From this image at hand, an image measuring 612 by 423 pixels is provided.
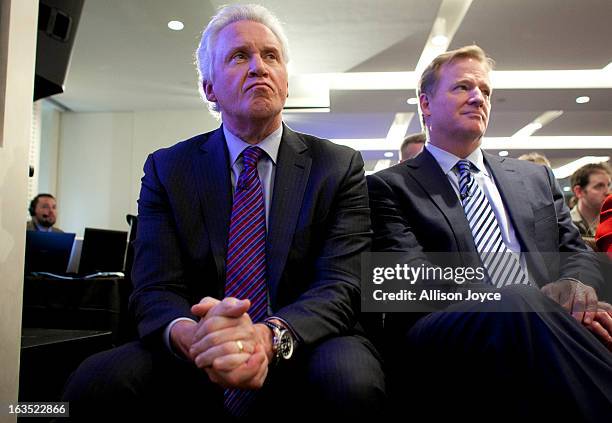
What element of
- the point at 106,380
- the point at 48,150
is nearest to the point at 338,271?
the point at 106,380

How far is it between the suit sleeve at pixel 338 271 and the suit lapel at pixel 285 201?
85 mm

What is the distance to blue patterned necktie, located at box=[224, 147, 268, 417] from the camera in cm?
114

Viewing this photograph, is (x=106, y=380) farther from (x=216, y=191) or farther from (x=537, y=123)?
(x=537, y=123)

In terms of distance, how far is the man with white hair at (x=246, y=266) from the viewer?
928 millimetres

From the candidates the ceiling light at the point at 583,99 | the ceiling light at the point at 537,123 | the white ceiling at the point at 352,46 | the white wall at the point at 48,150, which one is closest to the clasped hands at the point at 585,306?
the white ceiling at the point at 352,46

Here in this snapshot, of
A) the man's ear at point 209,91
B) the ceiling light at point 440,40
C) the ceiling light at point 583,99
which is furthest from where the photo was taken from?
the ceiling light at point 583,99

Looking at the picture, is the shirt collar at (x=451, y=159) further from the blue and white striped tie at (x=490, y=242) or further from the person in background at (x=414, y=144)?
the person in background at (x=414, y=144)

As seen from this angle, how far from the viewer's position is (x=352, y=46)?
541cm

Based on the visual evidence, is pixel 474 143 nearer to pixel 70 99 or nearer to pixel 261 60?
pixel 261 60

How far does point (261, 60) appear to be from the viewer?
1.34 metres

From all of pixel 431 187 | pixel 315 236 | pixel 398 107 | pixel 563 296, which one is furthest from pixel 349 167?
pixel 398 107

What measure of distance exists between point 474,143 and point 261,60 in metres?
0.75

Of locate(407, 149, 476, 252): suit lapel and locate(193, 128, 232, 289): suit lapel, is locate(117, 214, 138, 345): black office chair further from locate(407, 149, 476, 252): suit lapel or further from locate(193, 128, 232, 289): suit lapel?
locate(407, 149, 476, 252): suit lapel

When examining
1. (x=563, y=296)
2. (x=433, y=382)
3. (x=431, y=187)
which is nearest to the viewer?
(x=433, y=382)
